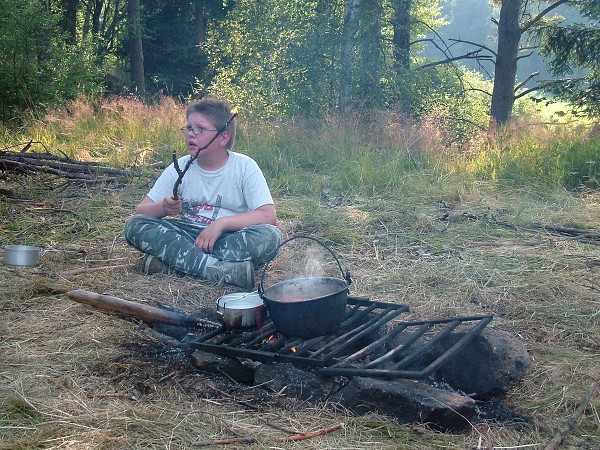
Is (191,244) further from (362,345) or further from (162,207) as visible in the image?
(362,345)

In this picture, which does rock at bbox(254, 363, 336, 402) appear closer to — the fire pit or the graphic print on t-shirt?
the fire pit

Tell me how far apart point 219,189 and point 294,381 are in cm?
199

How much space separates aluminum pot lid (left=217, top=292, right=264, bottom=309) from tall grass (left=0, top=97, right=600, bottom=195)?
369 centimetres

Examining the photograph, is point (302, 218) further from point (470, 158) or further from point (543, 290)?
point (470, 158)

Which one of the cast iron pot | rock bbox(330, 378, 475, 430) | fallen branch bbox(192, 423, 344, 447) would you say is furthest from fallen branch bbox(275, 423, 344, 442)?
the cast iron pot

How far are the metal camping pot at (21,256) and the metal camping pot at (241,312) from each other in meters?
1.88

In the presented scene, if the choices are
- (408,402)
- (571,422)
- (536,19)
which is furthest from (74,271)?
(536,19)

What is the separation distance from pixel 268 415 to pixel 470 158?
6216 millimetres

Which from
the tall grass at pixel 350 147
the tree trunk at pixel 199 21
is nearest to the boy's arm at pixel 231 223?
the tall grass at pixel 350 147

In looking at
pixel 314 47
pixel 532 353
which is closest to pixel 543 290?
pixel 532 353

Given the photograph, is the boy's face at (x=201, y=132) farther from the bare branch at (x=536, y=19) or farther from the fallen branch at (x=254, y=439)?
the bare branch at (x=536, y=19)

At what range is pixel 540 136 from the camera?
28.6 ft

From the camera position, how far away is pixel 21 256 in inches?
177

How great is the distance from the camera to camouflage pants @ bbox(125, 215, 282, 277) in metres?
4.32
